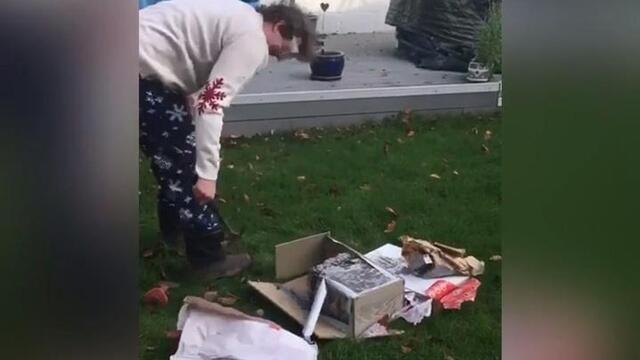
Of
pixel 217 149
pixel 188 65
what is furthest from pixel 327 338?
pixel 188 65

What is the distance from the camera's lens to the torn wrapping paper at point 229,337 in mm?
2408

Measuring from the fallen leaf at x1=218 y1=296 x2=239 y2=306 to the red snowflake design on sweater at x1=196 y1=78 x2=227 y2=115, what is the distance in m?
0.55

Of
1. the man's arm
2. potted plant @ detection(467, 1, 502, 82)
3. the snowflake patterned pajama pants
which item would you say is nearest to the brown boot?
the snowflake patterned pajama pants

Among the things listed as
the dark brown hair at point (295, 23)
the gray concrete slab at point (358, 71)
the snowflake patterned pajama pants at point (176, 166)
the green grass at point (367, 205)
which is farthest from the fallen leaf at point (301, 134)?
the snowflake patterned pajama pants at point (176, 166)

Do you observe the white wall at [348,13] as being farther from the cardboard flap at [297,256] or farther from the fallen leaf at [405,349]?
the fallen leaf at [405,349]

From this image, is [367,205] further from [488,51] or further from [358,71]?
[488,51]

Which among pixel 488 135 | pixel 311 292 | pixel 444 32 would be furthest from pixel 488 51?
pixel 311 292

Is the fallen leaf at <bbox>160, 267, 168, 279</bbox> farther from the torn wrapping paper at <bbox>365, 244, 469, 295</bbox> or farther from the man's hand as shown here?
the torn wrapping paper at <bbox>365, 244, 469, 295</bbox>

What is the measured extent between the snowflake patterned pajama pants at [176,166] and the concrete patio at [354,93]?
13 cm

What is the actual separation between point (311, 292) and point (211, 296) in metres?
0.28

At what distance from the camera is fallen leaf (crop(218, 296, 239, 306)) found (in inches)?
102
